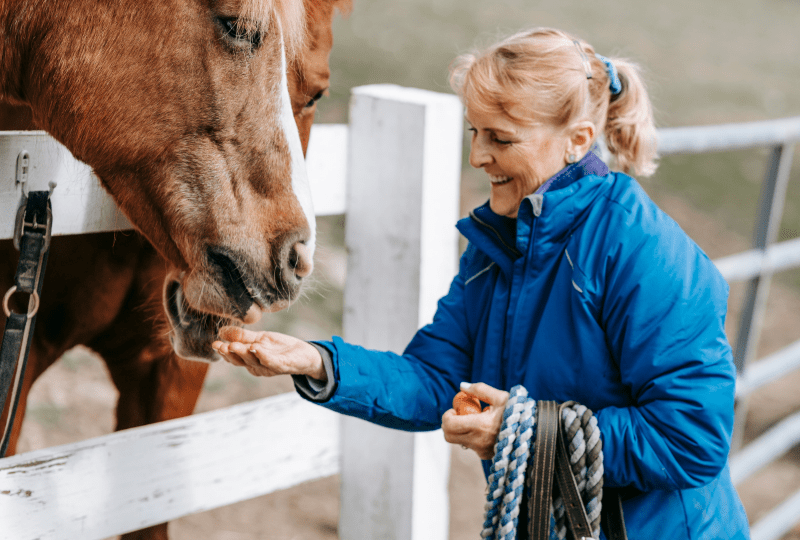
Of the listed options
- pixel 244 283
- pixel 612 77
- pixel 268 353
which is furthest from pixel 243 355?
pixel 612 77

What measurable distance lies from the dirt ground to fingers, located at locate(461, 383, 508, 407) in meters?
1.54

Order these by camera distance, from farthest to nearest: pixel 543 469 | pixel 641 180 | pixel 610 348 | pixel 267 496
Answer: pixel 641 180, pixel 267 496, pixel 610 348, pixel 543 469

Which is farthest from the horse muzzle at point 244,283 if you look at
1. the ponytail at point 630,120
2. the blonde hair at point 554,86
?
the ponytail at point 630,120

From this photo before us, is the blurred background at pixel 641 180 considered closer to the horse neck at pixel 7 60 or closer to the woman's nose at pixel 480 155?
the woman's nose at pixel 480 155

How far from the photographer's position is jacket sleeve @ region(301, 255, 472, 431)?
136 centimetres

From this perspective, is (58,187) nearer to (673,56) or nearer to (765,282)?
(765,282)

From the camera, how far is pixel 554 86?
1327 millimetres

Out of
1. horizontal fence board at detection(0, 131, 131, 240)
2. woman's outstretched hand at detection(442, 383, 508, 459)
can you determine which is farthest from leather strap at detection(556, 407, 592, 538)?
horizontal fence board at detection(0, 131, 131, 240)

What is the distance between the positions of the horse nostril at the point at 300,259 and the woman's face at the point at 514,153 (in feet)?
1.18

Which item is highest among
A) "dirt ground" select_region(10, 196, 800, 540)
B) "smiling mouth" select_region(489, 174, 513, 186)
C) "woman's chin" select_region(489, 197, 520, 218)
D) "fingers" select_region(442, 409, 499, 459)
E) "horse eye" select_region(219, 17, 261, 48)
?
"horse eye" select_region(219, 17, 261, 48)

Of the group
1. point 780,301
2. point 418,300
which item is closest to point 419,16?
point 780,301

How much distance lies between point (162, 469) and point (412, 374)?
0.58 metres

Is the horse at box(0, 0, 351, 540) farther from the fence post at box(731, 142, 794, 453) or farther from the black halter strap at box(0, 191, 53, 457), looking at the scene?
the fence post at box(731, 142, 794, 453)

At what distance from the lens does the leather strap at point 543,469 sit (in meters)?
1.19
